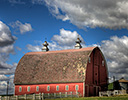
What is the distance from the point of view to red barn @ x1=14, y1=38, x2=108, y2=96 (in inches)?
1686

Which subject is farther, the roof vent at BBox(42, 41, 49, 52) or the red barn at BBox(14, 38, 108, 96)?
the roof vent at BBox(42, 41, 49, 52)

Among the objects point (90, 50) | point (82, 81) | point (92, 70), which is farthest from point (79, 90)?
point (90, 50)

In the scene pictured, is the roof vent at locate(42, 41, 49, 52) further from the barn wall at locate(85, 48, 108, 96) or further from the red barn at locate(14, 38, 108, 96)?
the barn wall at locate(85, 48, 108, 96)

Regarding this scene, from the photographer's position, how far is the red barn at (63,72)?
42.8 m

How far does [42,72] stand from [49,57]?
416 cm

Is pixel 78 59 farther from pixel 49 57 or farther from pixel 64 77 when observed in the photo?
pixel 49 57

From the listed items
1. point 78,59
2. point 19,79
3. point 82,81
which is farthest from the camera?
point 19,79

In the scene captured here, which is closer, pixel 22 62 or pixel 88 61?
pixel 88 61

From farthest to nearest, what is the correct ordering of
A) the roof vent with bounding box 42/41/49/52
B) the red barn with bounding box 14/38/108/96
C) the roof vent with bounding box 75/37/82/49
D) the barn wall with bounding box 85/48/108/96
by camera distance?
1. the roof vent with bounding box 42/41/49/52
2. the roof vent with bounding box 75/37/82/49
3. the barn wall with bounding box 85/48/108/96
4. the red barn with bounding box 14/38/108/96

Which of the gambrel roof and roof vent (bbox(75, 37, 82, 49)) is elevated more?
roof vent (bbox(75, 37, 82, 49))

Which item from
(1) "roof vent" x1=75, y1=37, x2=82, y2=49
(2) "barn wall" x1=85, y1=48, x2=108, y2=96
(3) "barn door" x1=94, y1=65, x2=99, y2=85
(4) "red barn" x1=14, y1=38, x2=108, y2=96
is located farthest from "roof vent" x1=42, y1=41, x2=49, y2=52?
(3) "barn door" x1=94, y1=65, x2=99, y2=85

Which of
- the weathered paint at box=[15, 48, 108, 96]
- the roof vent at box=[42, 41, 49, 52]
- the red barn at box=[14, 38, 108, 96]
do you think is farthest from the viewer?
the roof vent at box=[42, 41, 49, 52]

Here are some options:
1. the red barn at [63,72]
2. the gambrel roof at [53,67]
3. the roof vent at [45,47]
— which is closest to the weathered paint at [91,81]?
the red barn at [63,72]

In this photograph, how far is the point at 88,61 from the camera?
43.7m
